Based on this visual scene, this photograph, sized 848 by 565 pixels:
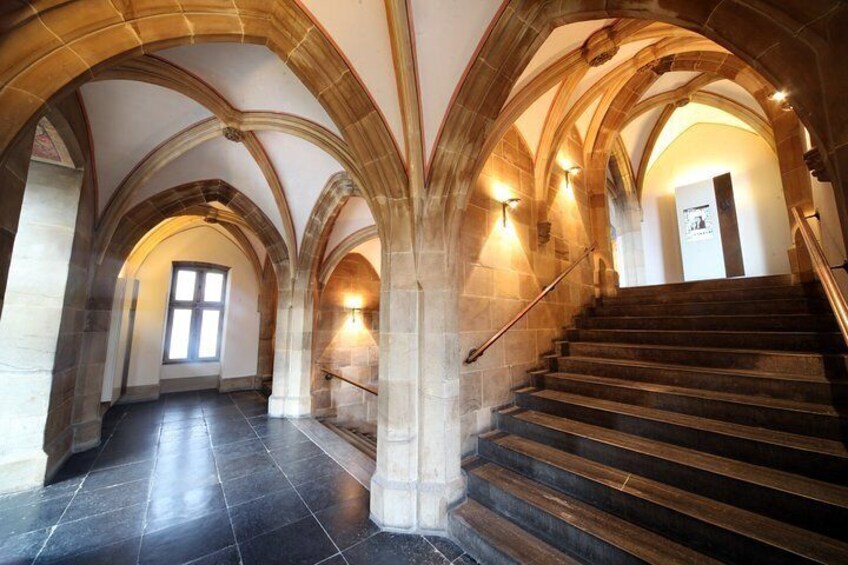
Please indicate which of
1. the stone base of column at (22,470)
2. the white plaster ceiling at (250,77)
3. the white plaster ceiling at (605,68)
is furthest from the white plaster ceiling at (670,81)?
the stone base of column at (22,470)

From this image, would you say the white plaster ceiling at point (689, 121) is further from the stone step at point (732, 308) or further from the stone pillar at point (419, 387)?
the stone pillar at point (419, 387)

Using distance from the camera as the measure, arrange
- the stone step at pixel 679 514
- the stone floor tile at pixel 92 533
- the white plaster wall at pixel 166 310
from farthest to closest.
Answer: the white plaster wall at pixel 166 310 → the stone floor tile at pixel 92 533 → the stone step at pixel 679 514

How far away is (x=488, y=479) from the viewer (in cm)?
236

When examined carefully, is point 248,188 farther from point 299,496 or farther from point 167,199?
point 299,496

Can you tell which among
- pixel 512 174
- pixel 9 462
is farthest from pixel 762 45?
pixel 9 462

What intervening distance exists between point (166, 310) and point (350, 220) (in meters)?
5.65

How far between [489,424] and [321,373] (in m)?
4.14

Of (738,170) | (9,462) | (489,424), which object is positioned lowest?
(9,462)

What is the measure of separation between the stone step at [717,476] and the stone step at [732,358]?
101 cm

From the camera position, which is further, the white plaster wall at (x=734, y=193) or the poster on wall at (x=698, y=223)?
the poster on wall at (x=698, y=223)

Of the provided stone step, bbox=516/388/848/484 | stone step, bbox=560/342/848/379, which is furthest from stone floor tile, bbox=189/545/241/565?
stone step, bbox=560/342/848/379

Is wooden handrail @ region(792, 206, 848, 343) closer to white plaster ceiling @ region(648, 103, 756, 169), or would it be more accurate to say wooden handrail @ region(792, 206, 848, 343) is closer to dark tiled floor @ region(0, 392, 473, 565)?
dark tiled floor @ region(0, 392, 473, 565)

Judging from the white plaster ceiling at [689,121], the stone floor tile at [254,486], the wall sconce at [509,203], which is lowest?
the stone floor tile at [254,486]

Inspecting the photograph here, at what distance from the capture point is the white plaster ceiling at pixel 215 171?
4273mm
